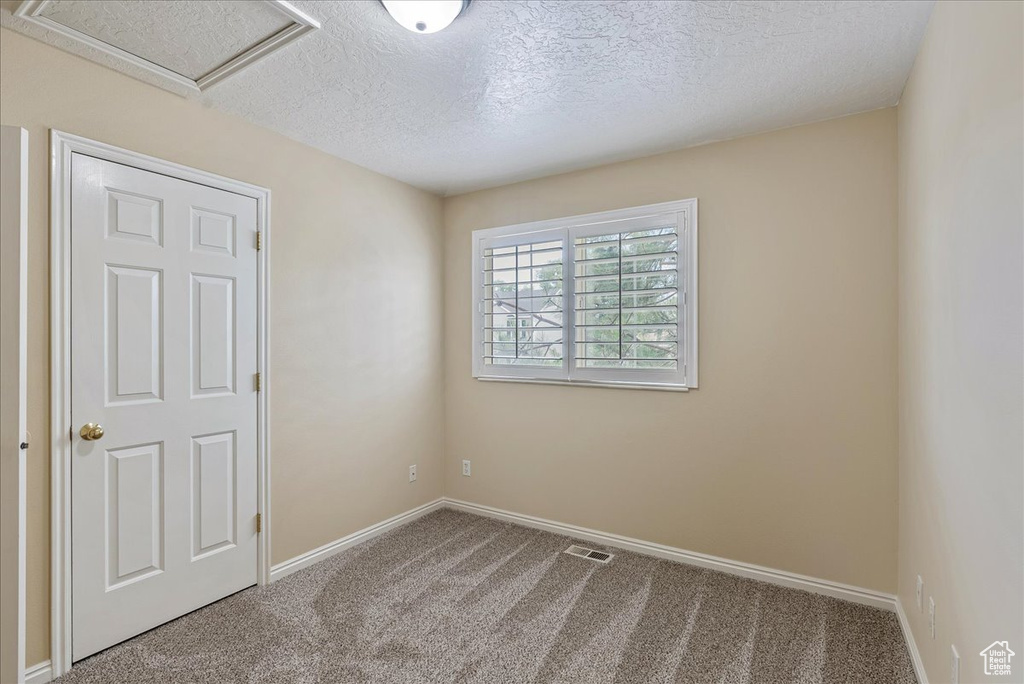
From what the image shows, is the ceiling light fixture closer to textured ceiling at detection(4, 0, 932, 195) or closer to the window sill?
textured ceiling at detection(4, 0, 932, 195)

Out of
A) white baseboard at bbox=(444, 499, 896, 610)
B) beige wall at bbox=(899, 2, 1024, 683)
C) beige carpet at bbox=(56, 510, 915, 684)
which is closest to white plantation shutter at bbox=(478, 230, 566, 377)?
white baseboard at bbox=(444, 499, 896, 610)

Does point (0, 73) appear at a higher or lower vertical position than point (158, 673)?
higher

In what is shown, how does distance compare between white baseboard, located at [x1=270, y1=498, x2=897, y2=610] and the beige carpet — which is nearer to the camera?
the beige carpet

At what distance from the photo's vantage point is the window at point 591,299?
292cm

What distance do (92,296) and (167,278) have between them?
0.98ft

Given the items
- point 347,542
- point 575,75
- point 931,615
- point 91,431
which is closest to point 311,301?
point 91,431

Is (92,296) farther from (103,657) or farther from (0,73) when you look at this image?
(103,657)

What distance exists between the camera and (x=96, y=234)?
2.04 m

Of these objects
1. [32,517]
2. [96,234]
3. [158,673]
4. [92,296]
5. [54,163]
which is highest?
[54,163]

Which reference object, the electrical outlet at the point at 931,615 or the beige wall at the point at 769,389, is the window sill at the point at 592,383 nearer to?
the beige wall at the point at 769,389

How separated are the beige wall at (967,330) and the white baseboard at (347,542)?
2893 mm

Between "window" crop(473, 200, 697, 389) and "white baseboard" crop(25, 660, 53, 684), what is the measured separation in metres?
2.62

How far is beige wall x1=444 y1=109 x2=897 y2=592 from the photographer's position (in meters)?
2.40

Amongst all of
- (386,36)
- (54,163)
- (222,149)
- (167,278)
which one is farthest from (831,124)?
(54,163)
